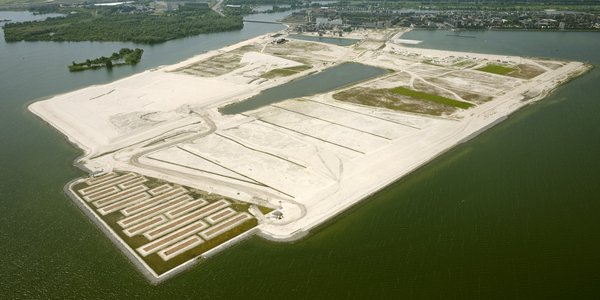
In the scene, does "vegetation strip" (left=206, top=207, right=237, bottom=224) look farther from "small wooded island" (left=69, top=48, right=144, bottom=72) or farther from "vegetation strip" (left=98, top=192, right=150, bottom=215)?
"small wooded island" (left=69, top=48, right=144, bottom=72)

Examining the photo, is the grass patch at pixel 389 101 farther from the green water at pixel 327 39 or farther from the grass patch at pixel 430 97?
the green water at pixel 327 39

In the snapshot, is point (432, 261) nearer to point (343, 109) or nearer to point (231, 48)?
point (343, 109)

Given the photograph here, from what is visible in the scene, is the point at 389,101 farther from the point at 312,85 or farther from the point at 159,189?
the point at 159,189

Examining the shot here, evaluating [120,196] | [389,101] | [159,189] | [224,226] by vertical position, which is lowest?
[224,226]

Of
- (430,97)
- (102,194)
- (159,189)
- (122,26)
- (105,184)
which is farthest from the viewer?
(122,26)

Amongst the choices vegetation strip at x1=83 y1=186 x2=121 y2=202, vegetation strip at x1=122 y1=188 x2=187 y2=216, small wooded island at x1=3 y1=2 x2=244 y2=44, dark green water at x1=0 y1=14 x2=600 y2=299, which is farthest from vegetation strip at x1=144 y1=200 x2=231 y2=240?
small wooded island at x1=3 y1=2 x2=244 y2=44

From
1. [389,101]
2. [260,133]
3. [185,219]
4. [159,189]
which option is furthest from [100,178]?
[389,101]

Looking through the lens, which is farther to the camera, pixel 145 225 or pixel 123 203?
pixel 123 203

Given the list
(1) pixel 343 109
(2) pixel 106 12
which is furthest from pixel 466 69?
(2) pixel 106 12
